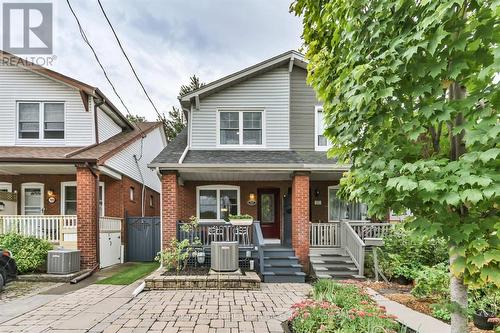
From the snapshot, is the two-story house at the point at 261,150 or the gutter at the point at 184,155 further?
the two-story house at the point at 261,150

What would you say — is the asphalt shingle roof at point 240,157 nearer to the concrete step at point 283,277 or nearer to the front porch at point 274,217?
the front porch at point 274,217

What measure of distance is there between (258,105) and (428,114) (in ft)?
29.2

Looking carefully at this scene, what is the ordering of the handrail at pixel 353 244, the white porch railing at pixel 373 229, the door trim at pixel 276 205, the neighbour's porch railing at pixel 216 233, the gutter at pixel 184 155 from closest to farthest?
the handrail at pixel 353 244 < the neighbour's porch railing at pixel 216 233 < the gutter at pixel 184 155 < the white porch railing at pixel 373 229 < the door trim at pixel 276 205

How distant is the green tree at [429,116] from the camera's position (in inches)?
88.7

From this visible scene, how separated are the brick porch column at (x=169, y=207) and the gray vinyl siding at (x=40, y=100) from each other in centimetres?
411

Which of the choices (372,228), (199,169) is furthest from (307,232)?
(199,169)

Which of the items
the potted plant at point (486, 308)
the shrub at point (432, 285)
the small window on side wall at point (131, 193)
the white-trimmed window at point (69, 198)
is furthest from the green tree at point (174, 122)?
the potted plant at point (486, 308)

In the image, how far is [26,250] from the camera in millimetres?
8719

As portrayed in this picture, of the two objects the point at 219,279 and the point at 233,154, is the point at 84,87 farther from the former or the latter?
the point at 219,279

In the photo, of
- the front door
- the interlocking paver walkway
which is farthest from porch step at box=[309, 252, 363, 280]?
the front door

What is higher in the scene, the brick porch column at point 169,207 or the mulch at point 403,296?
the brick porch column at point 169,207

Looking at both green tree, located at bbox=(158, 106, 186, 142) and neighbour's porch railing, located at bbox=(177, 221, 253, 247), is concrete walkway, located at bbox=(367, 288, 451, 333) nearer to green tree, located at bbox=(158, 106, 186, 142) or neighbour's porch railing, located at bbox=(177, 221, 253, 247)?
neighbour's porch railing, located at bbox=(177, 221, 253, 247)

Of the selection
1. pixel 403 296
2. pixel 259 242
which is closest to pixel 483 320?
pixel 403 296

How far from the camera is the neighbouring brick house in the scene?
9.55 metres
